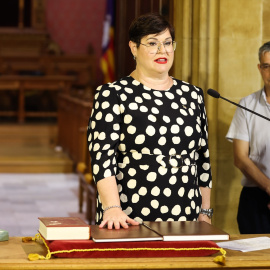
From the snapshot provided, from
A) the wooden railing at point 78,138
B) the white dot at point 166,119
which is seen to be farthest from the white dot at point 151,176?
the wooden railing at point 78,138

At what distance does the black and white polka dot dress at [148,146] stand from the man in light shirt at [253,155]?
764mm

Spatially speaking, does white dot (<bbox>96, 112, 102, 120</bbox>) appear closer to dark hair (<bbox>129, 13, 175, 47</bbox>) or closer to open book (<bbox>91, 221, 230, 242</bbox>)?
dark hair (<bbox>129, 13, 175, 47</bbox>)

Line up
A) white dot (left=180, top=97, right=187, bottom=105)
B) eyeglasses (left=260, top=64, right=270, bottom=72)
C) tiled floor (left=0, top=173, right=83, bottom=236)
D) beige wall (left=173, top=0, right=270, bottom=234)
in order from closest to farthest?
white dot (left=180, top=97, right=187, bottom=105) → eyeglasses (left=260, top=64, right=270, bottom=72) → beige wall (left=173, top=0, right=270, bottom=234) → tiled floor (left=0, top=173, right=83, bottom=236)

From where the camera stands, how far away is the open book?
2.30m

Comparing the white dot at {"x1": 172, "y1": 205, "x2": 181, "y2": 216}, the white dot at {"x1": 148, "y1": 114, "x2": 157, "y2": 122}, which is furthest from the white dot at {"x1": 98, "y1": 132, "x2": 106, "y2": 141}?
the white dot at {"x1": 172, "y1": 205, "x2": 181, "y2": 216}

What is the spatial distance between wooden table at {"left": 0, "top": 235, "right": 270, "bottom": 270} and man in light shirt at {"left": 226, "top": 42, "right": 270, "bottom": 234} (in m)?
1.15

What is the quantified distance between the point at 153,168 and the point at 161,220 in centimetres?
23

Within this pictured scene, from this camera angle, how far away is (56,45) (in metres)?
16.6

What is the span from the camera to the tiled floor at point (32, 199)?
7.13 meters

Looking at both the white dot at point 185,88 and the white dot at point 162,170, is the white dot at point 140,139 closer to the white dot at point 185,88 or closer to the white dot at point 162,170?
the white dot at point 162,170

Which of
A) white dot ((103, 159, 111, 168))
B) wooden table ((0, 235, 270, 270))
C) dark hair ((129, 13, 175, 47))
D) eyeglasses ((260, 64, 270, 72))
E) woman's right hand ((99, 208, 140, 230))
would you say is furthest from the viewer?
eyeglasses ((260, 64, 270, 72))

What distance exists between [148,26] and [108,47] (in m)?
8.10

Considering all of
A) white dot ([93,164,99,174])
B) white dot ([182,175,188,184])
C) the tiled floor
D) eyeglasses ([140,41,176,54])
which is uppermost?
eyeglasses ([140,41,176,54])

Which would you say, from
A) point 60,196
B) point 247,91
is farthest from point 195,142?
point 60,196
